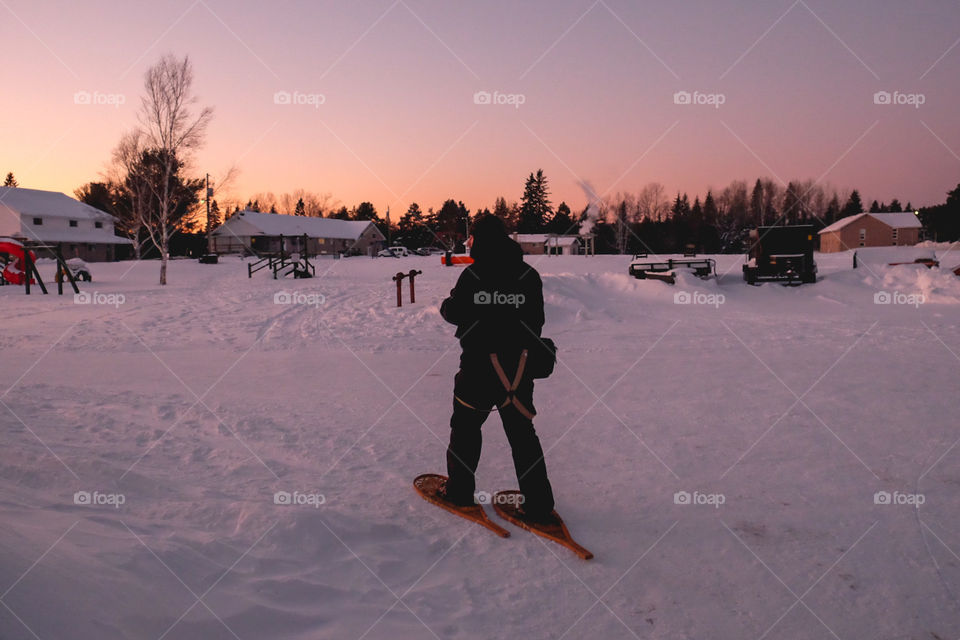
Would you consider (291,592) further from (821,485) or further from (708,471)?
(821,485)

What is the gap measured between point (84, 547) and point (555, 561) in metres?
2.59

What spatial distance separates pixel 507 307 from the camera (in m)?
3.75

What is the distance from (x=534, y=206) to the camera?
90000 millimetres

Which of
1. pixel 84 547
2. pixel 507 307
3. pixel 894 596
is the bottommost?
pixel 894 596

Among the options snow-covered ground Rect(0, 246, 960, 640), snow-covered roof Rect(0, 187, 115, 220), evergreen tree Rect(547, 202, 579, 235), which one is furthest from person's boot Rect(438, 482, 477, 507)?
evergreen tree Rect(547, 202, 579, 235)

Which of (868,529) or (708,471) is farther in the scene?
(708,471)

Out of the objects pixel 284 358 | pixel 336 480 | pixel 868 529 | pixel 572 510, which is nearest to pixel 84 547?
pixel 336 480

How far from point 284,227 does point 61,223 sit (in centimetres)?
2244

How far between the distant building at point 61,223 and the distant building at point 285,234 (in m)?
10.6

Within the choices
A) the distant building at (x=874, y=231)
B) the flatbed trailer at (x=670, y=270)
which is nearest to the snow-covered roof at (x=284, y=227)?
the flatbed trailer at (x=670, y=270)

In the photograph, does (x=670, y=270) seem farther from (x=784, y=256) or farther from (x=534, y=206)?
(x=534, y=206)

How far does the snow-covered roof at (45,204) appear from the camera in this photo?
157 ft

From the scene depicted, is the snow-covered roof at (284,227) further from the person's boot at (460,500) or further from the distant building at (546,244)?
the person's boot at (460,500)

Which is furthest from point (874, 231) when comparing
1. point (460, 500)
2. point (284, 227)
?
point (460, 500)
